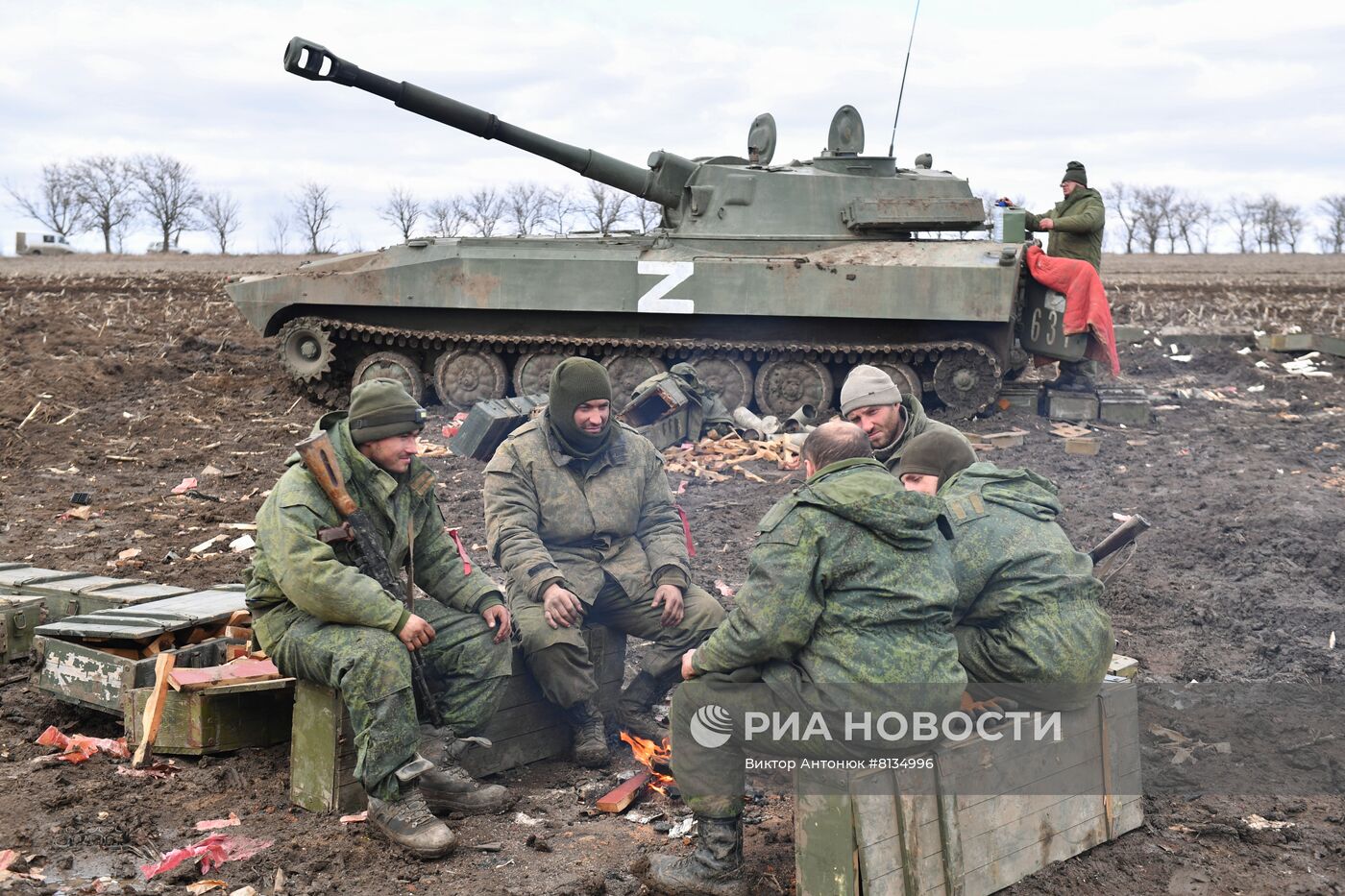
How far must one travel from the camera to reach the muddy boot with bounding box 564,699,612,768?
518 cm

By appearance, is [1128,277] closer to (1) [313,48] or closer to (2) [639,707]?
(1) [313,48]

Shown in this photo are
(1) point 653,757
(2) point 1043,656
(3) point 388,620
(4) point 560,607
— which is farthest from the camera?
(1) point 653,757

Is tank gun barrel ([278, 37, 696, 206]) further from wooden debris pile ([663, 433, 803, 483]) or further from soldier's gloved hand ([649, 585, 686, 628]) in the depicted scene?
soldier's gloved hand ([649, 585, 686, 628])

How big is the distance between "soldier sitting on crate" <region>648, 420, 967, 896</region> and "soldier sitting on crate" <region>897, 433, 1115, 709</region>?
298 mm

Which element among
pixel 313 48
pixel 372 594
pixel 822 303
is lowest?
pixel 372 594

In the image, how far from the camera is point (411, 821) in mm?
4285

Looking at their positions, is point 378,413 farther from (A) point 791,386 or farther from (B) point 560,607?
(A) point 791,386

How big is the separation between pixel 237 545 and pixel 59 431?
565 cm

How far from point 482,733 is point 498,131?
909cm

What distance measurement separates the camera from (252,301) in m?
14.7

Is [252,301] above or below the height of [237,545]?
above

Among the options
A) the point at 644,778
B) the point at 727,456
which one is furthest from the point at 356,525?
the point at 727,456

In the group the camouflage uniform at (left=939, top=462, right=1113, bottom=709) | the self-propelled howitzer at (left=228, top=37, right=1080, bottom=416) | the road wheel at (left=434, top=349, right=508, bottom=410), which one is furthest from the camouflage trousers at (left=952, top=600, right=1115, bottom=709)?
the road wheel at (left=434, top=349, right=508, bottom=410)

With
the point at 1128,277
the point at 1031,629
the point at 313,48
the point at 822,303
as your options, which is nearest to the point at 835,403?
the point at 822,303
